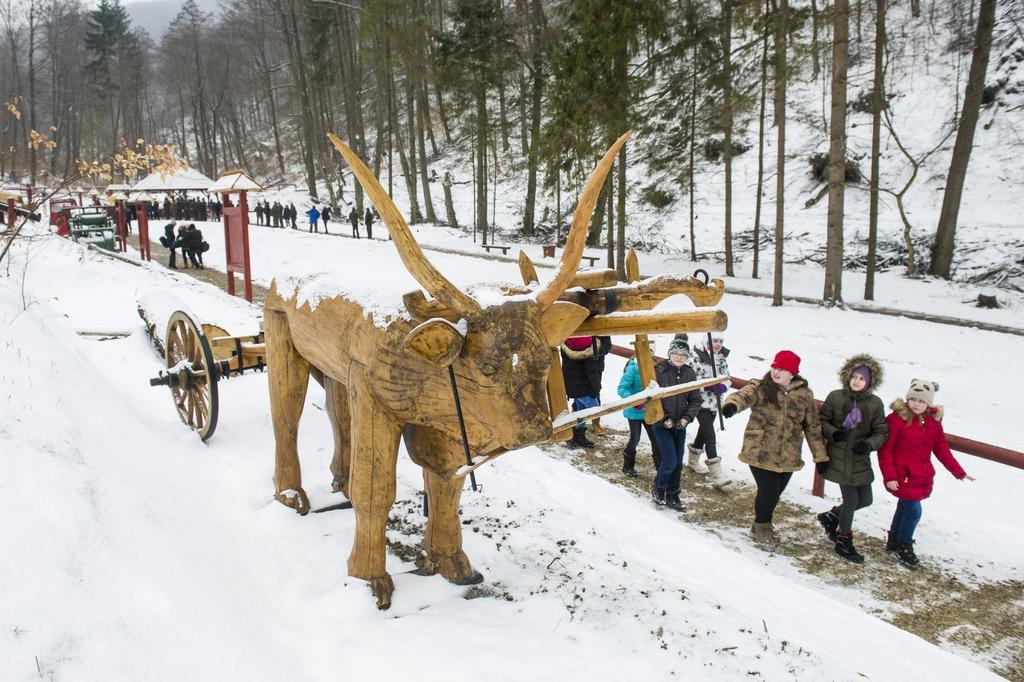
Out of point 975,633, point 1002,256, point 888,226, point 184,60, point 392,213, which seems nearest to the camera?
point 392,213

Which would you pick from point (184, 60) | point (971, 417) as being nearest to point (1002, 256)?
point (971, 417)

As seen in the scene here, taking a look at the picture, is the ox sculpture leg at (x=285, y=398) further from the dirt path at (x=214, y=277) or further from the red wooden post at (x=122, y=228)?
the red wooden post at (x=122, y=228)

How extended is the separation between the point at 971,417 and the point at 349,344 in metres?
8.58

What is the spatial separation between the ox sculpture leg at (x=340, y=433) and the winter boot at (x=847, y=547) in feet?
12.2

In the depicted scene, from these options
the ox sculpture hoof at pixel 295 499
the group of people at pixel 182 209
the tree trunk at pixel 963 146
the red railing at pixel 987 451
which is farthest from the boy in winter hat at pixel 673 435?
the group of people at pixel 182 209

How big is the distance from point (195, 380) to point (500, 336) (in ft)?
12.3

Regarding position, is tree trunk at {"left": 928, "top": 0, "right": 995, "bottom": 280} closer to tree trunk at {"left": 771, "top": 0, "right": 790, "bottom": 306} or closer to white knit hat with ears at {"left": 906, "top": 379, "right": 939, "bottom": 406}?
tree trunk at {"left": 771, "top": 0, "right": 790, "bottom": 306}

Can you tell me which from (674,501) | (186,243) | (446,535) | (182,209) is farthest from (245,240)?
(182,209)

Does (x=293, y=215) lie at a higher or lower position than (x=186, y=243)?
higher

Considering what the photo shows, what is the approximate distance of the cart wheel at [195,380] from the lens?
4.82 meters

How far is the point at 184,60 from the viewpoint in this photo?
49750mm

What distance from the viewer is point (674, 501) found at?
554cm

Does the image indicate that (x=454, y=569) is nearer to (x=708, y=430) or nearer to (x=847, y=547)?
(x=847, y=547)

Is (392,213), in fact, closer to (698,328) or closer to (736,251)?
(698,328)
